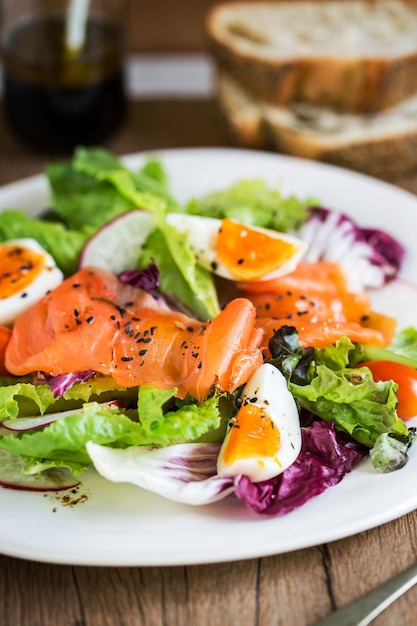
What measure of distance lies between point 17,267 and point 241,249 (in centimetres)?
92

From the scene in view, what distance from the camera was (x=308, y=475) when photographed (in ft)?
8.66

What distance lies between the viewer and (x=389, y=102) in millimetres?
4984

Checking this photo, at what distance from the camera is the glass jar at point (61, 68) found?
4.84 meters

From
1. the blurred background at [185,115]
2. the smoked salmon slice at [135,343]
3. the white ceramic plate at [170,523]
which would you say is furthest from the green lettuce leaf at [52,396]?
the blurred background at [185,115]

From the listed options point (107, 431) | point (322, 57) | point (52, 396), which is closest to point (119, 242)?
point (52, 396)

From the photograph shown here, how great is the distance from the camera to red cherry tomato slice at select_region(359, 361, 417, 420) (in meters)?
2.83

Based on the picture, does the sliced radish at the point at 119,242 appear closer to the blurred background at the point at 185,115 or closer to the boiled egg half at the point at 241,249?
the boiled egg half at the point at 241,249

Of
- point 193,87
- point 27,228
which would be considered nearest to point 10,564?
point 27,228

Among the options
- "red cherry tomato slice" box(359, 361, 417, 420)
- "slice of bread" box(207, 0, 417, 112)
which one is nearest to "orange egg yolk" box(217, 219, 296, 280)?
"red cherry tomato slice" box(359, 361, 417, 420)

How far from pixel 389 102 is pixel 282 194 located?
1176 mm

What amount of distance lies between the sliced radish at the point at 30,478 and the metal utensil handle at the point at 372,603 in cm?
92

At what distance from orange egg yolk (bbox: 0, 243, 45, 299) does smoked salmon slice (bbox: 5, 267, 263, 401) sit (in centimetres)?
17

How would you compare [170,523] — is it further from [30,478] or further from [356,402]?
[356,402]

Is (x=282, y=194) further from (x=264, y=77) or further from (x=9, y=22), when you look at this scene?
(x=9, y=22)
